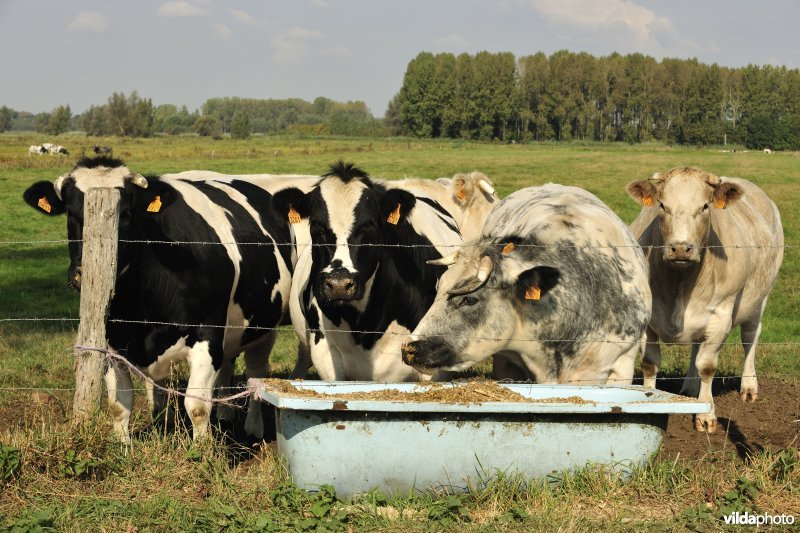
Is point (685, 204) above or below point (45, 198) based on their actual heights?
above

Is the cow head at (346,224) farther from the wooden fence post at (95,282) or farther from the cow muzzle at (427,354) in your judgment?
the wooden fence post at (95,282)

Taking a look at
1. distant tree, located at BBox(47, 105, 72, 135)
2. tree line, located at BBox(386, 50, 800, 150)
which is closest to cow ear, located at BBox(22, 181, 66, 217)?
tree line, located at BBox(386, 50, 800, 150)

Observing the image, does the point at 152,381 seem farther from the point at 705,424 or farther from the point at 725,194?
the point at 725,194

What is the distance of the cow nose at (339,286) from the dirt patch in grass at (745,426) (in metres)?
2.51

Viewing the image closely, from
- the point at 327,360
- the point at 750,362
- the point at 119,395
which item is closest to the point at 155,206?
the point at 119,395

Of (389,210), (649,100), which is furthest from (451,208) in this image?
(649,100)

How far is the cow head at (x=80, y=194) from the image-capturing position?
605 cm

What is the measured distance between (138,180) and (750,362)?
6.34m

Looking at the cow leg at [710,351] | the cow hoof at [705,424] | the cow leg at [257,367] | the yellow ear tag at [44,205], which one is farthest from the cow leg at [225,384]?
the cow leg at [710,351]

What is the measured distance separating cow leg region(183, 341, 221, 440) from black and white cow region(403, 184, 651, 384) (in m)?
1.52

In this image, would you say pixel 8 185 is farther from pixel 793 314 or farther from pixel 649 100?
pixel 649 100

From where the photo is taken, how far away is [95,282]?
5898 mm

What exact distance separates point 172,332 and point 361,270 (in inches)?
55.0

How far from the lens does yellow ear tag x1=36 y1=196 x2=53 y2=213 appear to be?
6.31 metres
